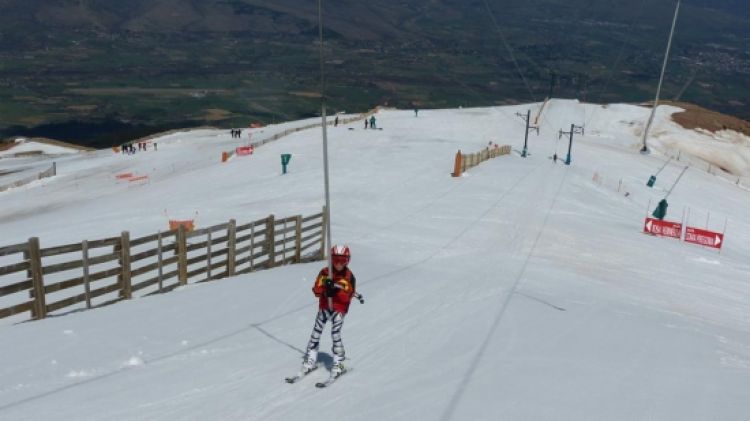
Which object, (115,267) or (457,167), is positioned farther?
(457,167)

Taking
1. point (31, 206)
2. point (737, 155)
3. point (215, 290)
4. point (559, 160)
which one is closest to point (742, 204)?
point (559, 160)

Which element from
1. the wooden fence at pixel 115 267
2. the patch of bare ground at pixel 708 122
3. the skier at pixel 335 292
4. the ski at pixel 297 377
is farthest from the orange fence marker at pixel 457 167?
the patch of bare ground at pixel 708 122

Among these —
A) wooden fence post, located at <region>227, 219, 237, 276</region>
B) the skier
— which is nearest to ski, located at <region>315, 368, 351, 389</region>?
the skier

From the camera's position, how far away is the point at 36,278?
12.0m

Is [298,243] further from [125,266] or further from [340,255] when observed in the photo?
[340,255]

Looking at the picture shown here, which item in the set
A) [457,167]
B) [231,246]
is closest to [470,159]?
[457,167]

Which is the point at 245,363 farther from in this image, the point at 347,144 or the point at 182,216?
the point at 347,144

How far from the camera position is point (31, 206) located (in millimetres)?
47594

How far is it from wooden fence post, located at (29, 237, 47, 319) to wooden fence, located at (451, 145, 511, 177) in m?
35.5

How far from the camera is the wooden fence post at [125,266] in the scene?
14.0m

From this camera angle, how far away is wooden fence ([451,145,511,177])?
46.0m

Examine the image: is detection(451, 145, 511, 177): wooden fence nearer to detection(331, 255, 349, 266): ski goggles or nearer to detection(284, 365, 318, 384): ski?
detection(284, 365, 318, 384): ski

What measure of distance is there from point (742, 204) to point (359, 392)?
57.2m

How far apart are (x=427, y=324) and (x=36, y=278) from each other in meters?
7.98
